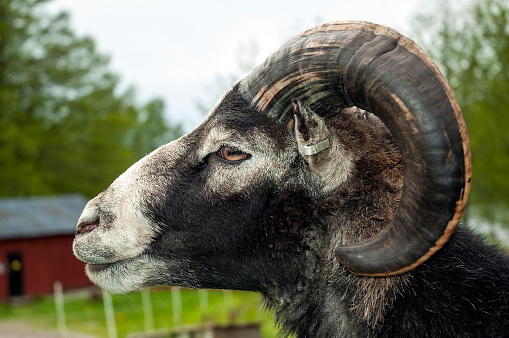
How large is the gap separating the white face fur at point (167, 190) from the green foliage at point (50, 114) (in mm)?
40283

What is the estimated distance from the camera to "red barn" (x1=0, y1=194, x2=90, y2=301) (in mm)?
32469

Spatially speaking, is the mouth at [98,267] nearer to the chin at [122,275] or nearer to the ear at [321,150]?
the chin at [122,275]

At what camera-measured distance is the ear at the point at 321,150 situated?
10.5 ft

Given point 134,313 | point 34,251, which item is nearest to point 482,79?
point 134,313

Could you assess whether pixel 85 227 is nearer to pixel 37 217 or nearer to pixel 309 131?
pixel 309 131

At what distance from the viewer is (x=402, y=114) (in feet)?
9.16

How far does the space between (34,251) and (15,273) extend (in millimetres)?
1805

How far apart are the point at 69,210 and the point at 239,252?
1413 inches

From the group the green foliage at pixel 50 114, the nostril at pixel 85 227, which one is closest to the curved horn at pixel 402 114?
the nostril at pixel 85 227

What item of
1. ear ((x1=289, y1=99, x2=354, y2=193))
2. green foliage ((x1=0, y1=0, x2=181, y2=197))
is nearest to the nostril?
ear ((x1=289, y1=99, x2=354, y2=193))

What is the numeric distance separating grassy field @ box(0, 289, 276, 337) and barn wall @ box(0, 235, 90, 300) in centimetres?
184

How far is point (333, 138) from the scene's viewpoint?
10.9 feet

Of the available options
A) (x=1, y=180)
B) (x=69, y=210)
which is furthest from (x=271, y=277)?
(x=1, y=180)

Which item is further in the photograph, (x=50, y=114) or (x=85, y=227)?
(x=50, y=114)
